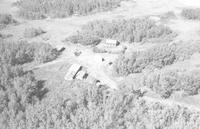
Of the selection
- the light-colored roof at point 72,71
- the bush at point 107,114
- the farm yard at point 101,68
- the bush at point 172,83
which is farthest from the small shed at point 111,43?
the bush at point 107,114

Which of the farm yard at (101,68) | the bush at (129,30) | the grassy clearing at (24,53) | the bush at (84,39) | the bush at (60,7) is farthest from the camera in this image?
the bush at (60,7)

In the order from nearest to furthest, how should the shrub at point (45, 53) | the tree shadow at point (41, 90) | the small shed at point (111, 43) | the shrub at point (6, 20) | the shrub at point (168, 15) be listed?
the tree shadow at point (41, 90)
the shrub at point (45, 53)
the small shed at point (111, 43)
the shrub at point (6, 20)
the shrub at point (168, 15)

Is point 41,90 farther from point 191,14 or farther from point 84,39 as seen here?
point 191,14

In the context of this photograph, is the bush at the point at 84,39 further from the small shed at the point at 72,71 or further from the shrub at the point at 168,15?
the shrub at the point at 168,15

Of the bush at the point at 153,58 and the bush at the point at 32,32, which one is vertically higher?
the bush at the point at 32,32

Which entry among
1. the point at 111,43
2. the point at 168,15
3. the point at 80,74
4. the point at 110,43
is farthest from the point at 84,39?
the point at 168,15

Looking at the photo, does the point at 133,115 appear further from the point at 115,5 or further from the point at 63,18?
the point at 115,5

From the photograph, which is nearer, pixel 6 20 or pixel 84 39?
pixel 84 39

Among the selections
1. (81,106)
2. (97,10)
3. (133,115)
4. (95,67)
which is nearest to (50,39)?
(95,67)
